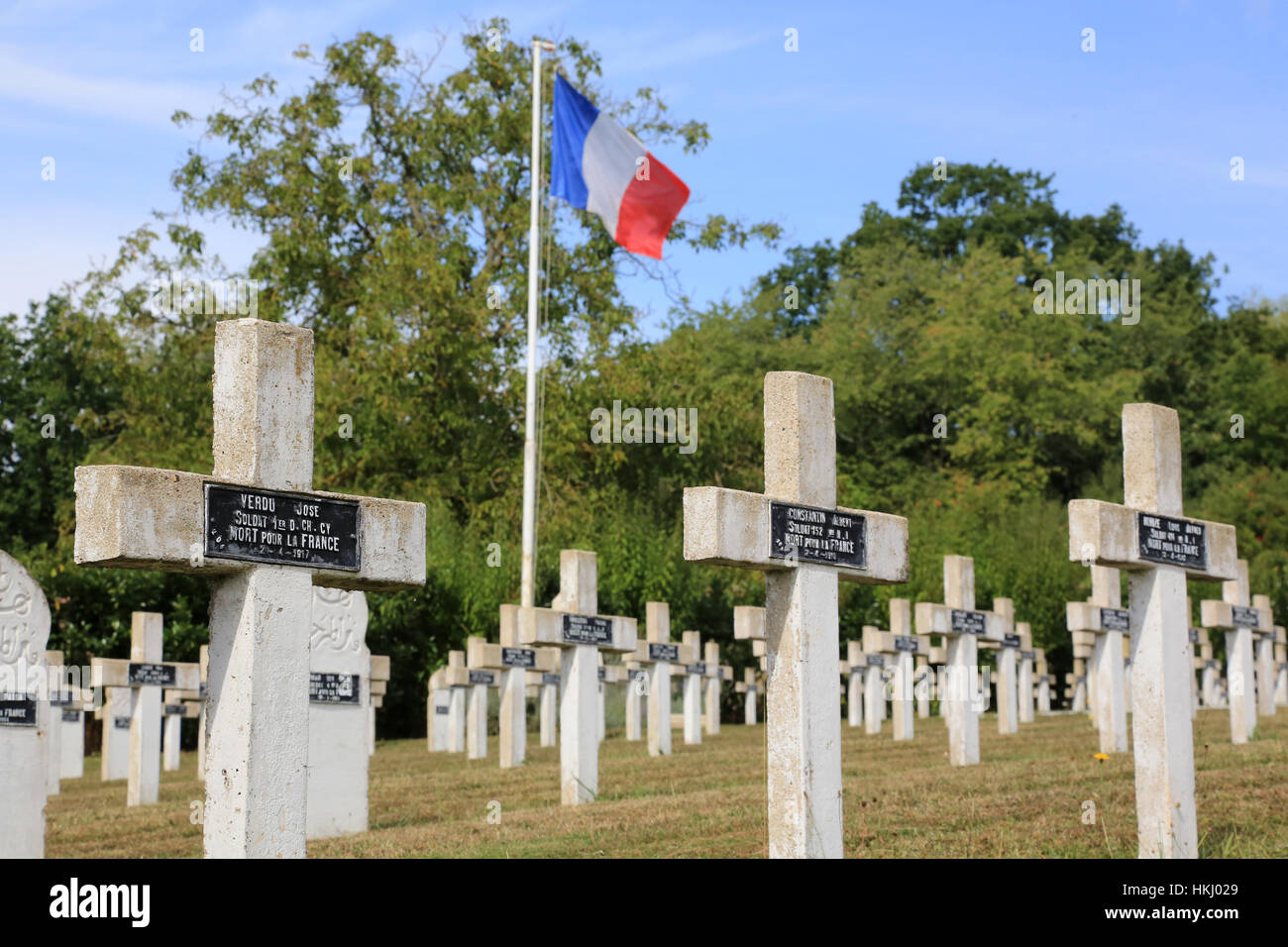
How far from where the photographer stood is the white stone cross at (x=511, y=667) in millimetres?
18219

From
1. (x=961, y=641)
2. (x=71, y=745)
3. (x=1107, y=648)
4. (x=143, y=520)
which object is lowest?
(x=71, y=745)

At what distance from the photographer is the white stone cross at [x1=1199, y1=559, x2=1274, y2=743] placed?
1695 cm

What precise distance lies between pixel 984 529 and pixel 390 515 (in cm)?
3490

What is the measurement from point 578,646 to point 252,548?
25.4 ft

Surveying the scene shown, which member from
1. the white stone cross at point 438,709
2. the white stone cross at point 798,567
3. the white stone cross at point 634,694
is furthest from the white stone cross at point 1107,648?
the white stone cross at point 438,709

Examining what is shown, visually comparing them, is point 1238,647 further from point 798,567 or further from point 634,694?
point 798,567

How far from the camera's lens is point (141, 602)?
27344 millimetres

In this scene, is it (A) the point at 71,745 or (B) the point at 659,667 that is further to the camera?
(B) the point at 659,667

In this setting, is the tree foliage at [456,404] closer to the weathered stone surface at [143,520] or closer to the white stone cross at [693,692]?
the white stone cross at [693,692]

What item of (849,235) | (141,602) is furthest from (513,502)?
(849,235)

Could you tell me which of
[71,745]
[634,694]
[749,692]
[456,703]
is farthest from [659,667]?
[749,692]

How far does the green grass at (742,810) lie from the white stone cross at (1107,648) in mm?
394

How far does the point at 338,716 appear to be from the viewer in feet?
41.8

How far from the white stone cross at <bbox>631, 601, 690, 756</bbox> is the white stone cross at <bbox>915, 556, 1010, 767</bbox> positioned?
4041 mm
